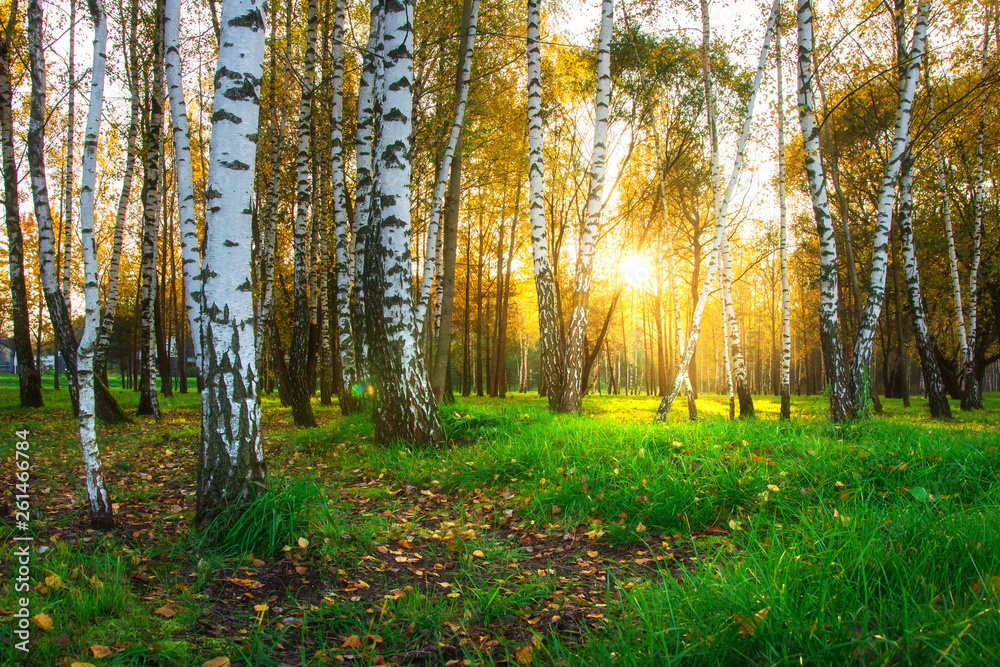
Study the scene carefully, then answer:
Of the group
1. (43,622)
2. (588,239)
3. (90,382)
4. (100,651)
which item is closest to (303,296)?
(588,239)

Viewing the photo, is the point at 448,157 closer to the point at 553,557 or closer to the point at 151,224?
the point at 151,224

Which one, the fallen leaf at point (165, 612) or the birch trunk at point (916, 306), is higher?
the birch trunk at point (916, 306)

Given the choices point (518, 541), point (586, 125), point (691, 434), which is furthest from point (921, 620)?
point (586, 125)

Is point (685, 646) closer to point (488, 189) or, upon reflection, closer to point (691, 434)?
point (691, 434)

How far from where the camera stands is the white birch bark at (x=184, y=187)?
4.22 m

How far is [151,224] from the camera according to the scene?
36.0ft

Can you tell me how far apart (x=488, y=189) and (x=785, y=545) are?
18735mm

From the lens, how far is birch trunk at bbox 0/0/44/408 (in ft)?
35.1

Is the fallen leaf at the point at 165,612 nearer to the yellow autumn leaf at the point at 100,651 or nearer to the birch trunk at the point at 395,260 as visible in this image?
the yellow autumn leaf at the point at 100,651

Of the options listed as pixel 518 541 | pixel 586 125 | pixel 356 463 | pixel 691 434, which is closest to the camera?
pixel 518 541

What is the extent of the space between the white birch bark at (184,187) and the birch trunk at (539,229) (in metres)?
5.68

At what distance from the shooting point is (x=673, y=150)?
16375 mm

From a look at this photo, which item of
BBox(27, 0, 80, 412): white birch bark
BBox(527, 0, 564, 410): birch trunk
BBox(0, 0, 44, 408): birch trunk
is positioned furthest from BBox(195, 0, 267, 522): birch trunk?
BBox(0, 0, 44, 408): birch trunk

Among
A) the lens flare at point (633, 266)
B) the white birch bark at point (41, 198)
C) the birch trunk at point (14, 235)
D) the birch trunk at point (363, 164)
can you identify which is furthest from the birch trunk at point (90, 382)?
the lens flare at point (633, 266)
